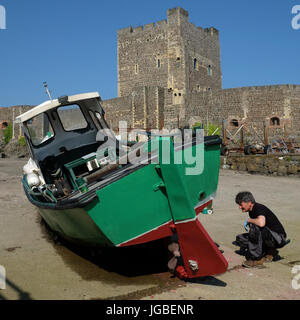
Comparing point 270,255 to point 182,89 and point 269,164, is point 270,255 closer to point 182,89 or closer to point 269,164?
point 269,164

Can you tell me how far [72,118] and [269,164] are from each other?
42.4 feet

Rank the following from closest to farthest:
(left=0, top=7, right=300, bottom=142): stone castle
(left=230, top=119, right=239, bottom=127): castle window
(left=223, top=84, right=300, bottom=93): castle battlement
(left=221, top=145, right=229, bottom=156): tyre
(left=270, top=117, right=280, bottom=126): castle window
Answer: (left=221, top=145, right=229, bottom=156): tyre
(left=223, top=84, right=300, bottom=93): castle battlement
(left=0, top=7, right=300, bottom=142): stone castle
(left=270, top=117, right=280, bottom=126): castle window
(left=230, top=119, right=239, bottom=127): castle window

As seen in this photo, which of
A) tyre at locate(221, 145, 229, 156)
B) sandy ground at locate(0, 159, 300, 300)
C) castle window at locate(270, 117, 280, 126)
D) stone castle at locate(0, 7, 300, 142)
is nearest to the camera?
sandy ground at locate(0, 159, 300, 300)

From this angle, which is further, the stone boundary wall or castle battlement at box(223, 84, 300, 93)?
castle battlement at box(223, 84, 300, 93)

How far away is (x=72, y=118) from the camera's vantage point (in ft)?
24.7

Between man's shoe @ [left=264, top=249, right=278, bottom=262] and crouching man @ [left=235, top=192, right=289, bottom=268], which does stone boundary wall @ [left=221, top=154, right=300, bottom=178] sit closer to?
man's shoe @ [left=264, top=249, right=278, bottom=262]

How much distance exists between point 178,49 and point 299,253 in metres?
34.2

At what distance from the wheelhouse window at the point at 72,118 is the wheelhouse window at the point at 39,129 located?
0.94ft

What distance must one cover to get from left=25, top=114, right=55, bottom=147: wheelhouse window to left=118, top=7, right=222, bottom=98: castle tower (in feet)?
92.3

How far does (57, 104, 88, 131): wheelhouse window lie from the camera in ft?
23.8

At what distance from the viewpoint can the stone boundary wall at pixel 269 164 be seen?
1727cm

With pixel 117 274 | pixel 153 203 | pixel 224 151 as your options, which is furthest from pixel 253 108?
pixel 153 203

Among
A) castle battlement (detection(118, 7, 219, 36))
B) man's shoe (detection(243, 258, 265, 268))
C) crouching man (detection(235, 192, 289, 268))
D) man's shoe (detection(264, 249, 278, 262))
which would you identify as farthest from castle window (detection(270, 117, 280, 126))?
man's shoe (detection(243, 258, 265, 268))

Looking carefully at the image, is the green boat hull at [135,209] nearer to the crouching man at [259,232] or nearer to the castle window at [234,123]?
the crouching man at [259,232]
